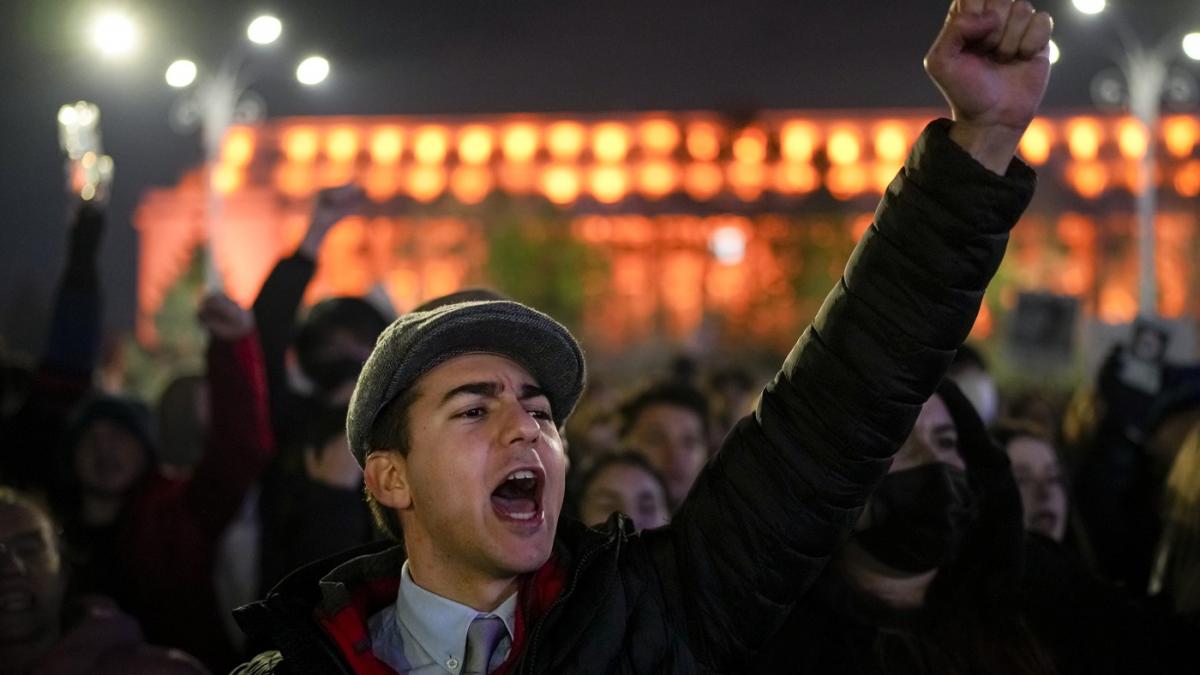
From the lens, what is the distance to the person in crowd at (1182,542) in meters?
4.18

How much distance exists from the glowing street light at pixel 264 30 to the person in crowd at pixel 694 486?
10556mm

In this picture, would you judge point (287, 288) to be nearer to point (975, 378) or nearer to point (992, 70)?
point (975, 378)

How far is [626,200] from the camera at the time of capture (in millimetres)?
95875

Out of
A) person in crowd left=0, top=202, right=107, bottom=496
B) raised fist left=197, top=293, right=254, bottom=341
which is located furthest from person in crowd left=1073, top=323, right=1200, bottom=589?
person in crowd left=0, top=202, right=107, bottom=496

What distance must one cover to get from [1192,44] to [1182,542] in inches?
466

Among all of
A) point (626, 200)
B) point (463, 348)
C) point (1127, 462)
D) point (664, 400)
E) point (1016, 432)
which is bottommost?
point (626, 200)

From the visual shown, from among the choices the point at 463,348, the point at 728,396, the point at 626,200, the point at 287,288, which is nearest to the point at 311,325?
the point at 287,288

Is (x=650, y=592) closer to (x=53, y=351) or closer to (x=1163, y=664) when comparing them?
(x=1163, y=664)

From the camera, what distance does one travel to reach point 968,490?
368 centimetres

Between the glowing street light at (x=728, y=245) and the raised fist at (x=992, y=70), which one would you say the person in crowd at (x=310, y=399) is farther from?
the glowing street light at (x=728, y=245)

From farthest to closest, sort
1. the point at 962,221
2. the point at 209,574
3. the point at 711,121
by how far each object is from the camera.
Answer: the point at 711,121 < the point at 209,574 < the point at 962,221

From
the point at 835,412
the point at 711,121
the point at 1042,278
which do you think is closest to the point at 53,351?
the point at 835,412

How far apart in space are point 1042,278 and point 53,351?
67980 millimetres

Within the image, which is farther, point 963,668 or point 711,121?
point 711,121
